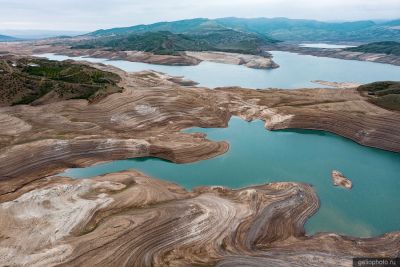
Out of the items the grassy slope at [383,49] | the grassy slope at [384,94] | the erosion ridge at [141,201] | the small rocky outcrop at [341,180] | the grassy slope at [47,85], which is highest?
the grassy slope at [383,49]

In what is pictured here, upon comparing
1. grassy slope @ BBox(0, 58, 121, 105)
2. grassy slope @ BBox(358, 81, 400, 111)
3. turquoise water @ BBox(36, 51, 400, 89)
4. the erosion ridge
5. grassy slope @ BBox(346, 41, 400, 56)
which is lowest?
the erosion ridge

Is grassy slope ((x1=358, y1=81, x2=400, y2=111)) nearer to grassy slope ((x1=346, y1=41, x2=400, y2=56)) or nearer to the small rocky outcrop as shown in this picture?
the small rocky outcrop

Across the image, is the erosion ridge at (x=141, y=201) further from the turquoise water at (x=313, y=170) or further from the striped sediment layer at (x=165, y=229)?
the turquoise water at (x=313, y=170)

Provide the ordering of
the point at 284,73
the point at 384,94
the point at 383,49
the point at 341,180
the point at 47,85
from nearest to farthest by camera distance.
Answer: the point at 341,180
the point at 47,85
the point at 384,94
the point at 284,73
the point at 383,49

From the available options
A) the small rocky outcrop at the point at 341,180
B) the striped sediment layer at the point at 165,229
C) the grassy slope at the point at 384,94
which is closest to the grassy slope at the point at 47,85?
the striped sediment layer at the point at 165,229

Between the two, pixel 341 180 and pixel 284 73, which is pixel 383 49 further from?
pixel 341 180

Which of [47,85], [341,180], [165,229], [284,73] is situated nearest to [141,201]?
[165,229]

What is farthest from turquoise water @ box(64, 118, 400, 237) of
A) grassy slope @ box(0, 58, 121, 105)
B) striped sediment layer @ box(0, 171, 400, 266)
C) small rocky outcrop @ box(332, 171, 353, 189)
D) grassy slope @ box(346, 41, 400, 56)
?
grassy slope @ box(346, 41, 400, 56)
